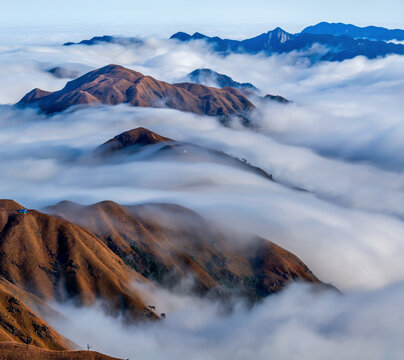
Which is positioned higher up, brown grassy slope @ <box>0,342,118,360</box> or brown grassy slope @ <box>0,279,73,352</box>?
brown grassy slope @ <box>0,342,118,360</box>

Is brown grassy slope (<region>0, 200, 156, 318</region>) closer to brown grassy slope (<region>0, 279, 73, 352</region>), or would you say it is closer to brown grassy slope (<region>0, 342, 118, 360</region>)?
brown grassy slope (<region>0, 279, 73, 352</region>)

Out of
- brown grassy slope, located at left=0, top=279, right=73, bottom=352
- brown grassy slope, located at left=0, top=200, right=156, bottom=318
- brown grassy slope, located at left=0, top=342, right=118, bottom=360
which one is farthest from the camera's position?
brown grassy slope, located at left=0, top=200, right=156, bottom=318

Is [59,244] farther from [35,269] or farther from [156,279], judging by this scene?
[156,279]

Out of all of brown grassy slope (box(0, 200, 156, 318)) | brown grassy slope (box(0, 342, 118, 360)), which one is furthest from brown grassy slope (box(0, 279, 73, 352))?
brown grassy slope (box(0, 200, 156, 318))

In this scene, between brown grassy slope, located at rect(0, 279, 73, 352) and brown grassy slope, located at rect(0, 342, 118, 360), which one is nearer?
brown grassy slope, located at rect(0, 342, 118, 360)

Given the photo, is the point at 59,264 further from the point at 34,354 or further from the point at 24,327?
the point at 34,354

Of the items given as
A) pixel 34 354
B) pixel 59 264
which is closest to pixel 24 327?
pixel 34 354

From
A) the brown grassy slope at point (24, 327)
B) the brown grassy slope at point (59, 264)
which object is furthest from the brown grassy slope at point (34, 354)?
the brown grassy slope at point (59, 264)

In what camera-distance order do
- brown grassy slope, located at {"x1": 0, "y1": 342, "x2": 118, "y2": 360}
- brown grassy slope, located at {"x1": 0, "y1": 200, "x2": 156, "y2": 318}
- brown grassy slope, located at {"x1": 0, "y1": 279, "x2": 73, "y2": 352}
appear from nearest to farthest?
brown grassy slope, located at {"x1": 0, "y1": 342, "x2": 118, "y2": 360}, brown grassy slope, located at {"x1": 0, "y1": 279, "x2": 73, "y2": 352}, brown grassy slope, located at {"x1": 0, "y1": 200, "x2": 156, "y2": 318}
